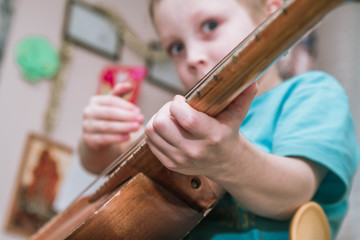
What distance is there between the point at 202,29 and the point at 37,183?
111 centimetres

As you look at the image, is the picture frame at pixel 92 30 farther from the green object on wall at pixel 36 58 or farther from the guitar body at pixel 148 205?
the guitar body at pixel 148 205

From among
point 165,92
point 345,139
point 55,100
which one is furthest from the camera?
point 165,92

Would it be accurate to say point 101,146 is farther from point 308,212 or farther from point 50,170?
point 50,170

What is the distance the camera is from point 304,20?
0.33 meters

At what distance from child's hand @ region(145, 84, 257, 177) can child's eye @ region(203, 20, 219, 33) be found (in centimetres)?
36

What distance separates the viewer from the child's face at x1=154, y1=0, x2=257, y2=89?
72 centimetres

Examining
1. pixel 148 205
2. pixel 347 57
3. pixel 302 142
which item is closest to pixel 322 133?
pixel 302 142

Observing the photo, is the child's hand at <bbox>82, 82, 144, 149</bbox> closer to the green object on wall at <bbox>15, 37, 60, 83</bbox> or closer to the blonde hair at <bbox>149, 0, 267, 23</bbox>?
the blonde hair at <bbox>149, 0, 267, 23</bbox>

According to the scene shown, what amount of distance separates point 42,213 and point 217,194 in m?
1.26

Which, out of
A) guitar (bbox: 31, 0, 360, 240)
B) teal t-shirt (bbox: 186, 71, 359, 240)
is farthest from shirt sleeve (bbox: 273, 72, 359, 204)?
guitar (bbox: 31, 0, 360, 240)

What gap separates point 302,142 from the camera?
54cm

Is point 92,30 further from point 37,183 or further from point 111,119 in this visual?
point 111,119

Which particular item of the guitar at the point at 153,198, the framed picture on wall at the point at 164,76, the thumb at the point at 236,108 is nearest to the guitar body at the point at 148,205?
the guitar at the point at 153,198

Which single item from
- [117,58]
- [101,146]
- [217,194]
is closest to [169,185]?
[217,194]
